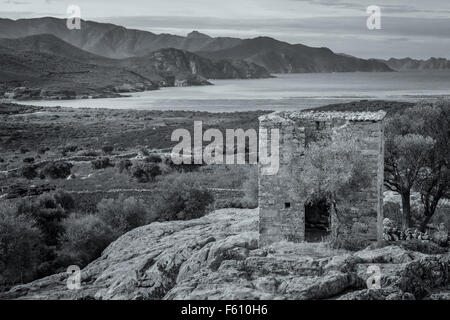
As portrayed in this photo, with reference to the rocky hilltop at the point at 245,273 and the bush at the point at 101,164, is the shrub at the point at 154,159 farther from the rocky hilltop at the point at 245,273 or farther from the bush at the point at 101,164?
the rocky hilltop at the point at 245,273

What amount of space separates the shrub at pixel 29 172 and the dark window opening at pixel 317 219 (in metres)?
43.8

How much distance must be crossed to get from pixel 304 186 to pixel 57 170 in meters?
44.3

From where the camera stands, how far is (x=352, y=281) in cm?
1747

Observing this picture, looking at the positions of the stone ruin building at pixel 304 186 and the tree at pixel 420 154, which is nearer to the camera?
the stone ruin building at pixel 304 186

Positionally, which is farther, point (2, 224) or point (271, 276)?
point (2, 224)

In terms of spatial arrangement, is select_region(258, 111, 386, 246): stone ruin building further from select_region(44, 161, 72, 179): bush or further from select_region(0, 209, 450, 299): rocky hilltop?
select_region(44, 161, 72, 179): bush

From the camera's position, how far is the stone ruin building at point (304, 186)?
20.5 meters

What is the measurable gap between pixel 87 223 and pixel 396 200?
18.2m

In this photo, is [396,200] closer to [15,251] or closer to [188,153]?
[15,251]

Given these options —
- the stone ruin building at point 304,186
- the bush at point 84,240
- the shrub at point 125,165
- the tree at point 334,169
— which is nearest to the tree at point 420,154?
the stone ruin building at point 304,186

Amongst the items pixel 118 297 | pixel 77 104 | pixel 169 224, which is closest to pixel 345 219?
pixel 118 297

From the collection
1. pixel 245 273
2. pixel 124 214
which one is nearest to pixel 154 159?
pixel 124 214

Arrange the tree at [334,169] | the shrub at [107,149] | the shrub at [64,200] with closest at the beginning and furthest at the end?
the tree at [334,169]
the shrub at [64,200]
the shrub at [107,149]

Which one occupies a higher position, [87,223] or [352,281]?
[352,281]
